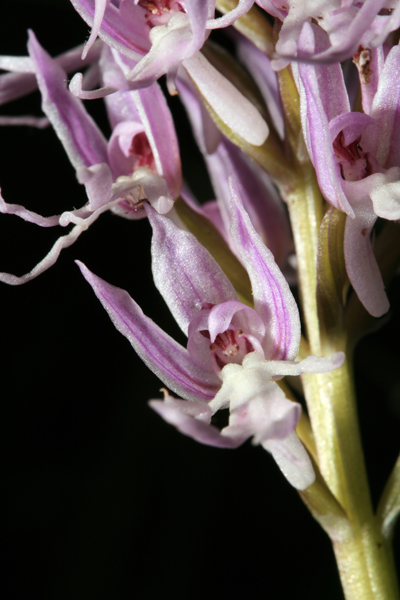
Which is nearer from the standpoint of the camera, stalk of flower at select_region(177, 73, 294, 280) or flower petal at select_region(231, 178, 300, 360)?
flower petal at select_region(231, 178, 300, 360)

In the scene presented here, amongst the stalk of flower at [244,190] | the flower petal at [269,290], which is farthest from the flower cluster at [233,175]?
the stalk of flower at [244,190]

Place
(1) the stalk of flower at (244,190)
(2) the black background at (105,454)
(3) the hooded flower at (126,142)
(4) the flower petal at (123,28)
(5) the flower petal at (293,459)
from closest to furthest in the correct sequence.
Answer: (5) the flower petal at (293,459) → (4) the flower petal at (123,28) → (3) the hooded flower at (126,142) → (1) the stalk of flower at (244,190) → (2) the black background at (105,454)

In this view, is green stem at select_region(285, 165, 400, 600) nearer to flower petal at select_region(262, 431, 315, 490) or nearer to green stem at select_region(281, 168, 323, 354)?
green stem at select_region(281, 168, 323, 354)

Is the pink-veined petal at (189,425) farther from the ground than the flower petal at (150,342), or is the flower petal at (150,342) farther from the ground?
the flower petal at (150,342)

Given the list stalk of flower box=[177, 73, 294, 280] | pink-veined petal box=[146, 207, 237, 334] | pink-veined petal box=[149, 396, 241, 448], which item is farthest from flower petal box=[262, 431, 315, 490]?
stalk of flower box=[177, 73, 294, 280]

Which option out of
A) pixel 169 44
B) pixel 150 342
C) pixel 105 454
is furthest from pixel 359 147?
pixel 105 454

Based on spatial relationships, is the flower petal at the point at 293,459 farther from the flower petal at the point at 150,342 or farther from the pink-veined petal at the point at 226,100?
the pink-veined petal at the point at 226,100
